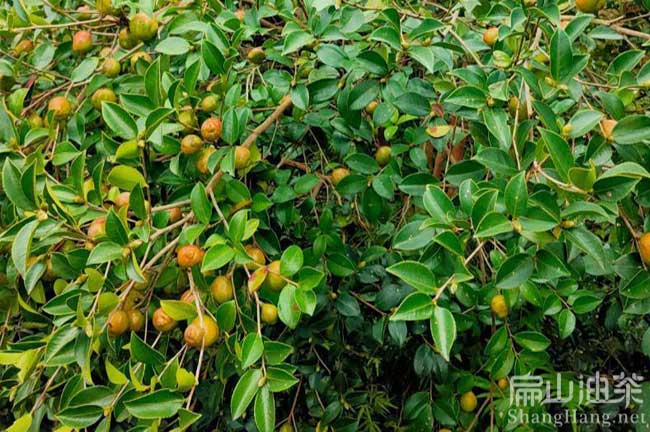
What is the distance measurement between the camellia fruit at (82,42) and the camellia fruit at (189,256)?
0.49 meters

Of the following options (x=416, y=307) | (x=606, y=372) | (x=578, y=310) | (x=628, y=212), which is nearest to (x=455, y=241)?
(x=416, y=307)

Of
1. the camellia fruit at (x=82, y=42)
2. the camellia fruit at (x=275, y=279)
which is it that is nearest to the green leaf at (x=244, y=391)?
the camellia fruit at (x=275, y=279)

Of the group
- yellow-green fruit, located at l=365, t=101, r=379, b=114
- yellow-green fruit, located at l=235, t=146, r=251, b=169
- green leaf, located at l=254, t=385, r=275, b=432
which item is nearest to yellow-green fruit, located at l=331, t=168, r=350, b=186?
yellow-green fruit, located at l=365, t=101, r=379, b=114

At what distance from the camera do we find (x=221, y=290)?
2.75 ft

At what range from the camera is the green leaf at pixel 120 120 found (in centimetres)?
85

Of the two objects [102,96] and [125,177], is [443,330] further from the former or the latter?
[102,96]

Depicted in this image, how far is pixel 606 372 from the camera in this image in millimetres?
1654

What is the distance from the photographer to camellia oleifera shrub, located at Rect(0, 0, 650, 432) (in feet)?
2.41

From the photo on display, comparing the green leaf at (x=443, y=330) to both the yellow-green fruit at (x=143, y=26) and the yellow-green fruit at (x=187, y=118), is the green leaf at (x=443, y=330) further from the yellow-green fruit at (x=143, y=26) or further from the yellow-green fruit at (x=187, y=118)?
the yellow-green fruit at (x=143, y=26)

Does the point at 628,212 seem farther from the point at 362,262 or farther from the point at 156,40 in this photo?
the point at 156,40

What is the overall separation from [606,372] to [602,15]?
109 cm

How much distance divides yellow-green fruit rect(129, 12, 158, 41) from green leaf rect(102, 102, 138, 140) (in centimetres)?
21

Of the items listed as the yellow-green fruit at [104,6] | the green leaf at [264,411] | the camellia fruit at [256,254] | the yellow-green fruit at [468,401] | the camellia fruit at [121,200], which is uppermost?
the yellow-green fruit at [104,6]

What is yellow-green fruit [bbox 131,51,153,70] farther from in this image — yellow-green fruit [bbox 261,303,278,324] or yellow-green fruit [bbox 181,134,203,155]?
yellow-green fruit [bbox 261,303,278,324]
